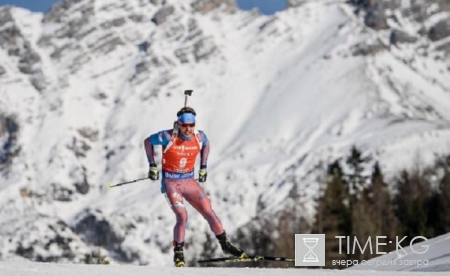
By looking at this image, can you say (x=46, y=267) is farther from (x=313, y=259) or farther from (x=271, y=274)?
(x=313, y=259)

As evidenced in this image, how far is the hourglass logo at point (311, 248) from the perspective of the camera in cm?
1612

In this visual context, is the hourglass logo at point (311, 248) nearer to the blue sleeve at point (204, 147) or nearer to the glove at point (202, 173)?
the glove at point (202, 173)

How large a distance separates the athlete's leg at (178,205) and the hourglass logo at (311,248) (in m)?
2.21

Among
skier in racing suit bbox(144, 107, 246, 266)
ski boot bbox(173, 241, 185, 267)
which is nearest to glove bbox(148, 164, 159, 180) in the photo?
skier in racing suit bbox(144, 107, 246, 266)

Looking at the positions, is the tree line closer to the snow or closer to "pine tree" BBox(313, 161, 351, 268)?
"pine tree" BBox(313, 161, 351, 268)

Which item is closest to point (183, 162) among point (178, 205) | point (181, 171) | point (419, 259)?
point (181, 171)

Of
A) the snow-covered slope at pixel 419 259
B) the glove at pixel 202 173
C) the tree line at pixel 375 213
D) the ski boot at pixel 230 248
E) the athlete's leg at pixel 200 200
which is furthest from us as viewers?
the tree line at pixel 375 213

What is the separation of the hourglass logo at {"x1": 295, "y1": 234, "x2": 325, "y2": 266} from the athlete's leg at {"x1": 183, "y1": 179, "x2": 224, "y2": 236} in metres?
1.59

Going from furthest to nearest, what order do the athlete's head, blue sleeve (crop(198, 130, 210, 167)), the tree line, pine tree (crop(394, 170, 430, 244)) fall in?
1. pine tree (crop(394, 170, 430, 244))
2. the tree line
3. blue sleeve (crop(198, 130, 210, 167))
4. the athlete's head

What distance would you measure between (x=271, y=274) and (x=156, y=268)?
1536 millimetres

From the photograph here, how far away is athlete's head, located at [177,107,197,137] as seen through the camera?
14891 millimetres

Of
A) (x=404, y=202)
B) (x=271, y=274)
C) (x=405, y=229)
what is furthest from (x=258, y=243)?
(x=271, y=274)

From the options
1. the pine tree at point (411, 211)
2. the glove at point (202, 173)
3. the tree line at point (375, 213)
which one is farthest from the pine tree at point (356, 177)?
the glove at point (202, 173)

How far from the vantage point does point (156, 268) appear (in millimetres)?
11742
